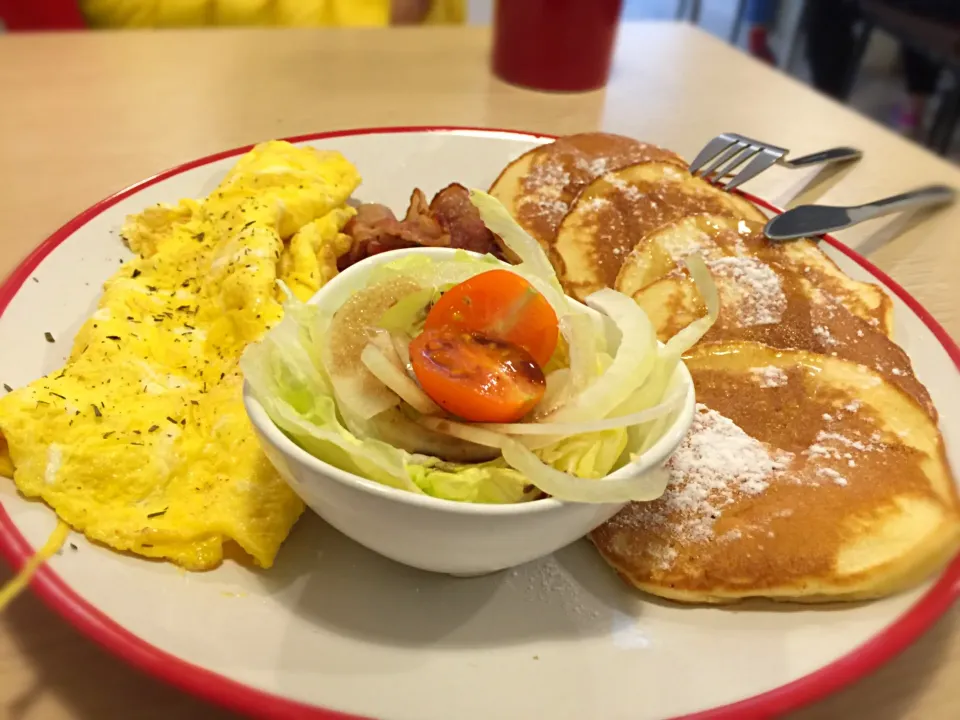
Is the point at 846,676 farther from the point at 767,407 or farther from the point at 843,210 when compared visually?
the point at 843,210

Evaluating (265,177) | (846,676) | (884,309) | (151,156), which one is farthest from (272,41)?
(846,676)

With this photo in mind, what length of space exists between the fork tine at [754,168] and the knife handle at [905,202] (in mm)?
269

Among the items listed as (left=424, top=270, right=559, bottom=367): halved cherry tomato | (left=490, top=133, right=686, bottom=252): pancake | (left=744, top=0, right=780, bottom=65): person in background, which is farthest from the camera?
(left=744, top=0, right=780, bottom=65): person in background

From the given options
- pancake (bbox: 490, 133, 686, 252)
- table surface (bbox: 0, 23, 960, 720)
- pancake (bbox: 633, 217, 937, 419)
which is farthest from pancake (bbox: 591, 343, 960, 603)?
table surface (bbox: 0, 23, 960, 720)

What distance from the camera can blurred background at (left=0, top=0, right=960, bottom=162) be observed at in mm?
3730

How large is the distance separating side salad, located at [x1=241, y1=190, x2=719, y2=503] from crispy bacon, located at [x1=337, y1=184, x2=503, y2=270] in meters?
0.61

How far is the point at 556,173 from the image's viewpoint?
2.09m

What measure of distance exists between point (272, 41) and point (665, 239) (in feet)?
8.20

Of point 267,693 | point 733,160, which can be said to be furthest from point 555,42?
point 267,693

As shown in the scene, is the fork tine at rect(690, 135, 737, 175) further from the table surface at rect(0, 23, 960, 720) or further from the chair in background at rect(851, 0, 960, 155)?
the chair in background at rect(851, 0, 960, 155)

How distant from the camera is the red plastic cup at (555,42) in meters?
2.88

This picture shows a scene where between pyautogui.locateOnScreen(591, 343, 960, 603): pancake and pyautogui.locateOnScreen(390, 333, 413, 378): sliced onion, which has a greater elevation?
pyautogui.locateOnScreen(390, 333, 413, 378): sliced onion

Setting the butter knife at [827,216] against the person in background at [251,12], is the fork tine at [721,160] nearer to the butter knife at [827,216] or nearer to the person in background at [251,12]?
the butter knife at [827,216]

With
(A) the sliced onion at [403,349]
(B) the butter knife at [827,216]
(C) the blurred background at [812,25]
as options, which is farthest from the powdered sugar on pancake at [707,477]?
(C) the blurred background at [812,25]
